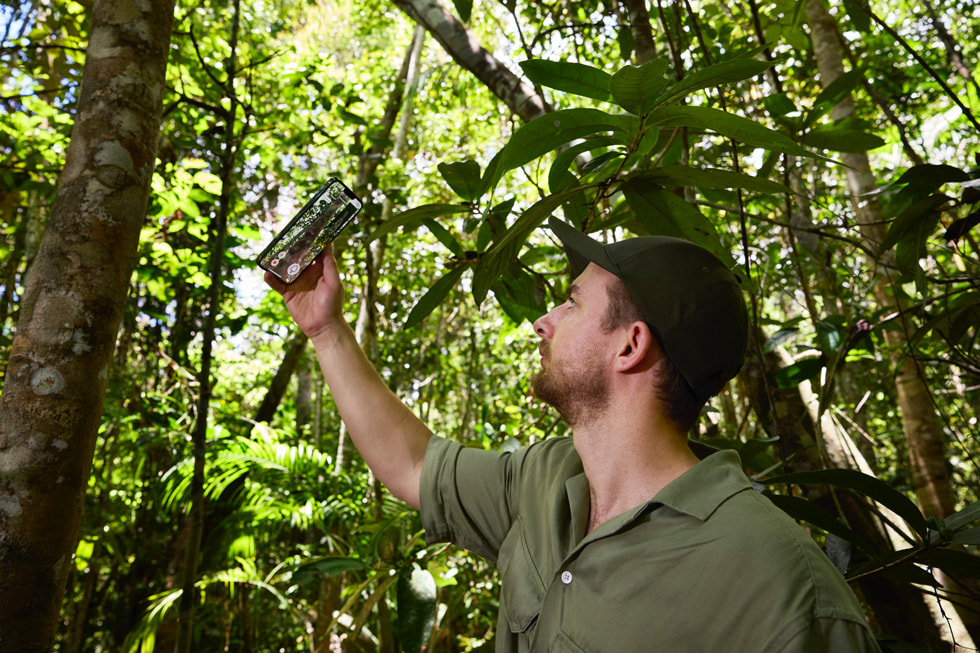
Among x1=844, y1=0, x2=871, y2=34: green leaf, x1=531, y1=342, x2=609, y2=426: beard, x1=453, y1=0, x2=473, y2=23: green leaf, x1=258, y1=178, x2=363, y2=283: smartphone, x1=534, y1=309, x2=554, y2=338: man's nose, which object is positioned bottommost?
x1=531, y1=342, x2=609, y2=426: beard

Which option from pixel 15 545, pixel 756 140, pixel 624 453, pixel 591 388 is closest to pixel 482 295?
pixel 591 388

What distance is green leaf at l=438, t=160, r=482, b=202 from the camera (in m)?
1.35

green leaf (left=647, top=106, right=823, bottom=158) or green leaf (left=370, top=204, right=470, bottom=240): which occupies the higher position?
green leaf (left=370, top=204, right=470, bottom=240)

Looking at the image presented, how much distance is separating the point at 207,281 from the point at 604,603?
2768mm

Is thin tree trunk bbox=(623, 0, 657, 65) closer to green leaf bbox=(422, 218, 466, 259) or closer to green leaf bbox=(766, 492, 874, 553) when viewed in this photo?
green leaf bbox=(422, 218, 466, 259)

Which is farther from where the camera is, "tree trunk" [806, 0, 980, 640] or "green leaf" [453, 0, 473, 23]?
"tree trunk" [806, 0, 980, 640]

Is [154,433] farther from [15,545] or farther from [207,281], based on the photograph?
[15,545]

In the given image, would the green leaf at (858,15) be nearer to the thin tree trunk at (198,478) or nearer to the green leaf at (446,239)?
the green leaf at (446,239)

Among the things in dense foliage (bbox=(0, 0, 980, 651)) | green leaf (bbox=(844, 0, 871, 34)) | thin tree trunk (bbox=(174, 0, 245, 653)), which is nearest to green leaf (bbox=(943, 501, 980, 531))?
dense foliage (bbox=(0, 0, 980, 651))

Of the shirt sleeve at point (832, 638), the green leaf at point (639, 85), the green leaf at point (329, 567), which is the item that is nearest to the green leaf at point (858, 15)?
the green leaf at point (639, 85)

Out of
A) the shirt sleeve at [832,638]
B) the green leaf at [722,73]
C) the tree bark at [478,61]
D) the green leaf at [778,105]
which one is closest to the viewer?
the shirt sleeve at [832,638]

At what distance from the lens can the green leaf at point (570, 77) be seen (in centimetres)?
103

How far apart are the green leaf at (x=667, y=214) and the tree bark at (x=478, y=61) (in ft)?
2.58

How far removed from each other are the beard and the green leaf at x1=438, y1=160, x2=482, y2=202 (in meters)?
0.40
